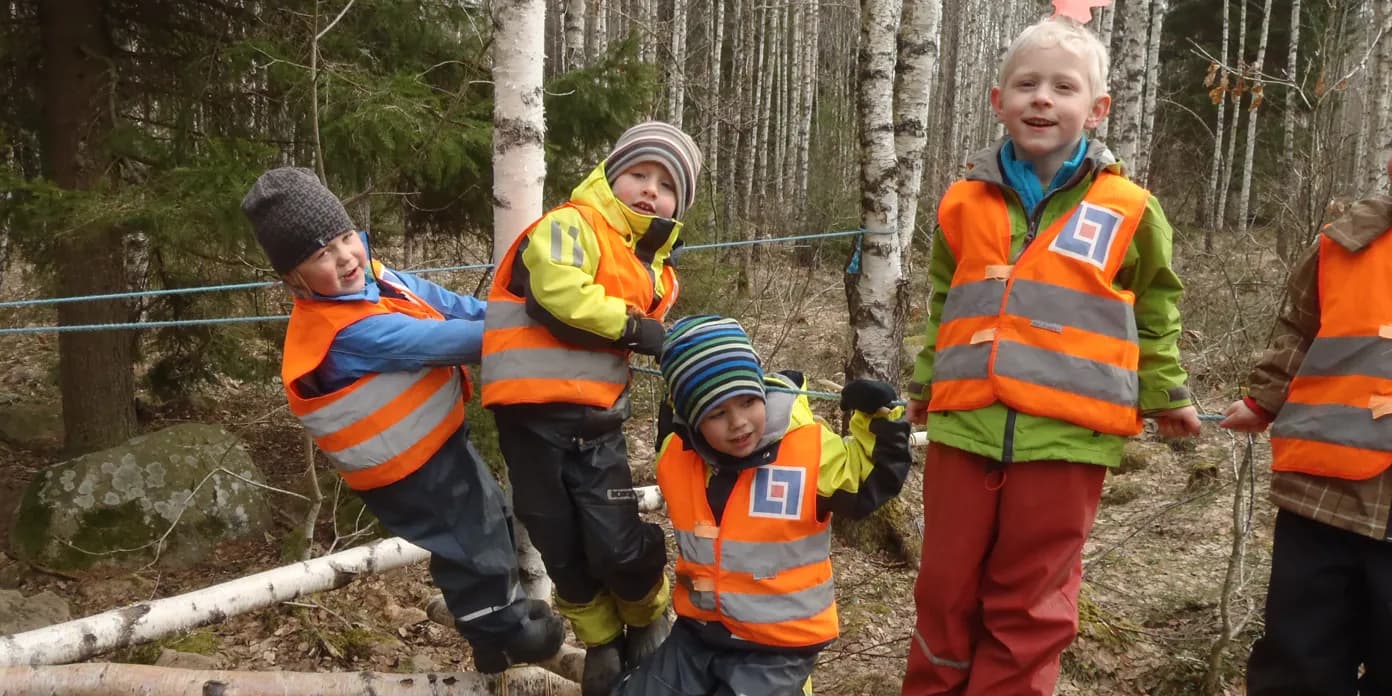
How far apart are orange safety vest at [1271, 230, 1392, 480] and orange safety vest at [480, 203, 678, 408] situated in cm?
188

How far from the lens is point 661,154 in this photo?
8.75ft

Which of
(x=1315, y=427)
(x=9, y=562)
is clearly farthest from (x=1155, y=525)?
(x=9, y=562)

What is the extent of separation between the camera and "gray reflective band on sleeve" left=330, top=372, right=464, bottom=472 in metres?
2.59

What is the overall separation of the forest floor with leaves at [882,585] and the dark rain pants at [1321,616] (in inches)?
41.4

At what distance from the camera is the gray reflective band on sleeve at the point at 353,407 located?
2580 millimetres

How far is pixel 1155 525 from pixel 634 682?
177 inches

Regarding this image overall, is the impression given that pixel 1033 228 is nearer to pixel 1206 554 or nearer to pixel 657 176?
pixel 657 176

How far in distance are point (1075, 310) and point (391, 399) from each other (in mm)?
1853

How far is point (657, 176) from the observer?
8.87ft

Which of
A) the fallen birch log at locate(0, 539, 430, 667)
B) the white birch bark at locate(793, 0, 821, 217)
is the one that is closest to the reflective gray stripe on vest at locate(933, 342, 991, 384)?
the fallen birch log at locate(0, 539, 430, 667)

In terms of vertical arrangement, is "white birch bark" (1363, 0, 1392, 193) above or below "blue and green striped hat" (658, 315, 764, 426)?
above

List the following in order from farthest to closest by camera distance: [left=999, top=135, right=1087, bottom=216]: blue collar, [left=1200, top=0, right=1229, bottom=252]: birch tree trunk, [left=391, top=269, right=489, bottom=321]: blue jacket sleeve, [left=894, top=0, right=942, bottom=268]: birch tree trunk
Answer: [left=1200, top=0, right=1229, bottom=252]: birch tree trunk
[left=894, top=0, right=942, bottom=268]: birch tree trunk
[left=391, top=269, right=489, bottom=321]: blue jacket sleeve
[left=999, top=135, right=1087, bottom=216]: blue collar

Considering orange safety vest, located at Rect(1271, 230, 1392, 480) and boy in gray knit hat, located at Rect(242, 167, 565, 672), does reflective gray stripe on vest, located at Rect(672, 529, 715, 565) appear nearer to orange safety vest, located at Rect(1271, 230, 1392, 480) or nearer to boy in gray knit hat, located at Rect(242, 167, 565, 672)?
boy in gray knit hat, located at Rect(242, 167, 565, 672)

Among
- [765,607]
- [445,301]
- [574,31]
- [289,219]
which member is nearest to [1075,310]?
[765,607]
